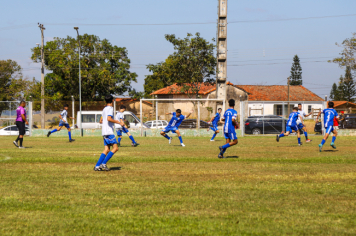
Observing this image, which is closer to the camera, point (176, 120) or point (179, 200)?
point (179, 200)

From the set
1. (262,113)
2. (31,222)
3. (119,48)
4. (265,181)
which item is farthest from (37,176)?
(119,48)

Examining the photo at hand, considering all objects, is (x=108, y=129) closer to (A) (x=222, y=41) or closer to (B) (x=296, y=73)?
(A) (x=222, y=41)

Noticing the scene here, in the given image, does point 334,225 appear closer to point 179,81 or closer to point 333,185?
point 333,185

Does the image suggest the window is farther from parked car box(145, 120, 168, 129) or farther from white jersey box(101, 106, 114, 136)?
white jersey box(101, 106, 114, 136)

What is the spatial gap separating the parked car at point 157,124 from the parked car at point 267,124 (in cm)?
638

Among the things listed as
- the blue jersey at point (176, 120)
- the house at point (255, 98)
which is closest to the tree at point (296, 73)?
the house at point (255, 98)

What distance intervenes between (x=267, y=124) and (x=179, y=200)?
24.4 metres

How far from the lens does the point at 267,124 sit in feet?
98.3

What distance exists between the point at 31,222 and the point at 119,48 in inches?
2055

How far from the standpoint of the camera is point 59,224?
16.7ft

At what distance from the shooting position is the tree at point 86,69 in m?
51.1

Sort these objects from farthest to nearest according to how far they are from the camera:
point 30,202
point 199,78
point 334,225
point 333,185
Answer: point 199,78, point 333,185, point 30,202, point 334,225

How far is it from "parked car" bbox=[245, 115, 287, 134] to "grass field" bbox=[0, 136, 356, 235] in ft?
63.2

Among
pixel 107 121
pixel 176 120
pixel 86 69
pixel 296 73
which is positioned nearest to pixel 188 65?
pixel 86 69
